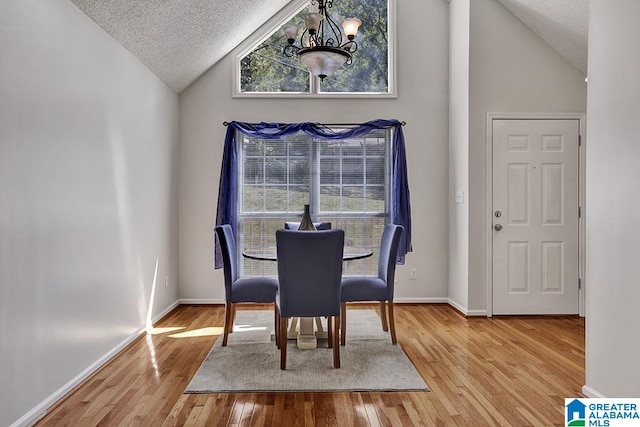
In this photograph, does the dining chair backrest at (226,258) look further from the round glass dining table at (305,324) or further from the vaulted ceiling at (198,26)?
the vaulted ceiling at (198,26)

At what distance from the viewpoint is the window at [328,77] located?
5.32m

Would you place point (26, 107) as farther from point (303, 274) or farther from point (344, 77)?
point (344, 77)

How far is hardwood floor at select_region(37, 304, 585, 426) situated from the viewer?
2402 mm

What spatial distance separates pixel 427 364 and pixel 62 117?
2.75 meters

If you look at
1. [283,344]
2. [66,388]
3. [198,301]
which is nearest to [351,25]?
[283,344]

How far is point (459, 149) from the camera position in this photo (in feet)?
16.1

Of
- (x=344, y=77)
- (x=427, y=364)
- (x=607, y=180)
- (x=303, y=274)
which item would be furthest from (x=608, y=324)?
(x=344, y=77)

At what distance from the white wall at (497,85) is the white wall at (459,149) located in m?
0.06

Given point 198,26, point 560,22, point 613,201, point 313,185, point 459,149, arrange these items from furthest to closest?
1. point 313,185
2. point 459,149
3. point 560,22
4. point 198,26
5. point 613,201

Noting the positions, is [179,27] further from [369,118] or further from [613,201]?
[613,201]

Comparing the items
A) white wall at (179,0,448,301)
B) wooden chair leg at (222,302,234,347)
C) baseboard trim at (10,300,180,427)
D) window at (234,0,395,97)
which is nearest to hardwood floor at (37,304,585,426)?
baseboard trim at (10,300,180,427)

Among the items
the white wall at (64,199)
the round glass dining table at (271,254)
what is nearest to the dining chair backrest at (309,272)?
the round glass dining table at (271,254)

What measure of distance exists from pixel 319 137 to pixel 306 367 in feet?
9.06

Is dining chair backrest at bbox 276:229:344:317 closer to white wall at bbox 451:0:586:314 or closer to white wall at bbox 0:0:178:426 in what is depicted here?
white wall at bbox 0:0:178:426
